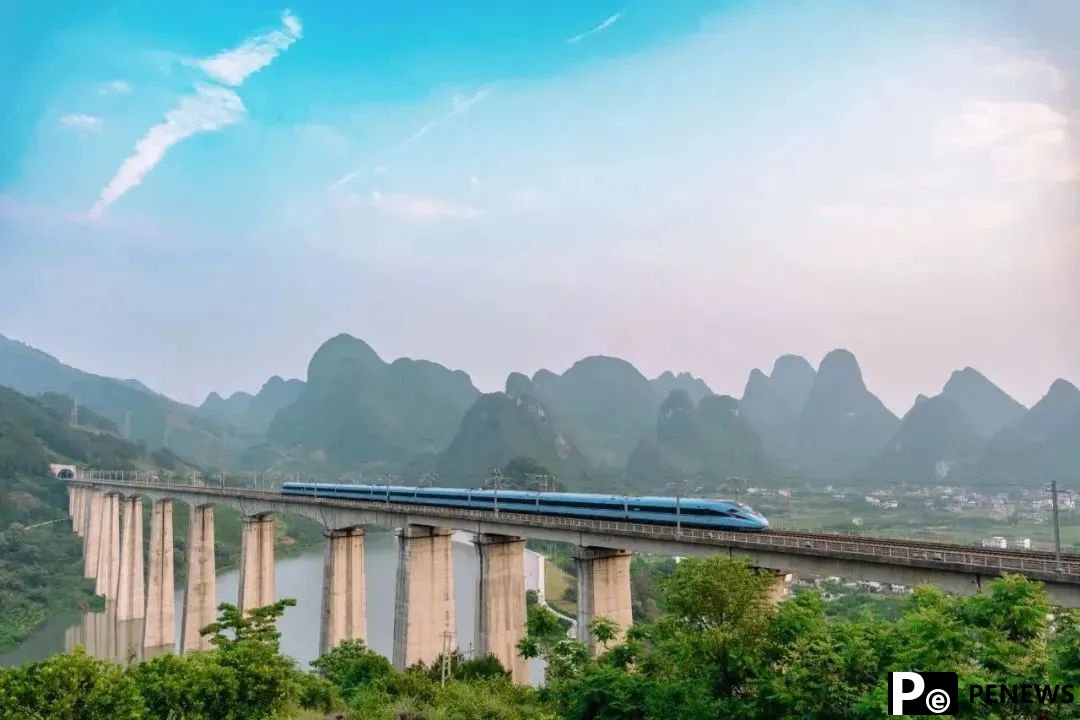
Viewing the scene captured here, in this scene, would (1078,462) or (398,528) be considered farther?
(1078,462)

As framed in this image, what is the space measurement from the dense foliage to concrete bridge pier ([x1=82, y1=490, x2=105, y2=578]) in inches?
2674

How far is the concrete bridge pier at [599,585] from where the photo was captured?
1348 inches

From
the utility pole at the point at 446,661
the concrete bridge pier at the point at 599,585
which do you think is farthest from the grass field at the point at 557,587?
the concrete bridge pier at the point at 599,585

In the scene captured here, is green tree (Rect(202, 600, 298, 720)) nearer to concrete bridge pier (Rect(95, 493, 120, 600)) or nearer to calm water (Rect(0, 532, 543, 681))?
calm water (Rect(0, 532, 543, 681))

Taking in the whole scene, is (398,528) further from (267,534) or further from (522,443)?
(522,443)

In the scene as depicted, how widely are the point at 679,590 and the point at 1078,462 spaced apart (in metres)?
172

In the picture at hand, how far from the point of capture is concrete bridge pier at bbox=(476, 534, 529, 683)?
130ft

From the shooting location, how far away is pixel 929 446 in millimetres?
190875

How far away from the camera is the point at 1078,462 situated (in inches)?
6275

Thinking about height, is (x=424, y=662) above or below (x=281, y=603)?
below

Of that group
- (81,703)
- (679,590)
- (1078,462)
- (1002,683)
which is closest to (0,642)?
(81,703)

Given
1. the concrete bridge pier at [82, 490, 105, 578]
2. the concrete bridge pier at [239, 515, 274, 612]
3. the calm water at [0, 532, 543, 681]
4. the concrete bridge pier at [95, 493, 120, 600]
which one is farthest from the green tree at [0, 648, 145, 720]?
the concrete bridge pier at [82, 490, 105, 578]

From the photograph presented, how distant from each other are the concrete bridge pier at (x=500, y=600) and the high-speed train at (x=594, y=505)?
2.14 meters

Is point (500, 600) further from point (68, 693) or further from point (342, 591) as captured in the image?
point (68, 693)
